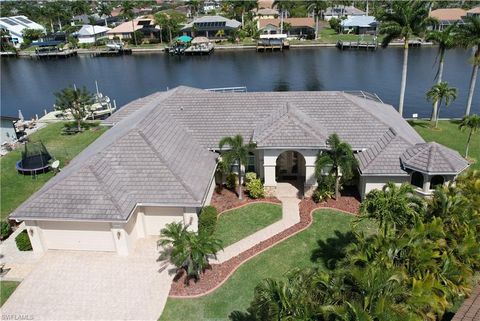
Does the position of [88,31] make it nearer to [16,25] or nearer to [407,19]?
[16,25]

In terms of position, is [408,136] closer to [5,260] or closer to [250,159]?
[250,159]

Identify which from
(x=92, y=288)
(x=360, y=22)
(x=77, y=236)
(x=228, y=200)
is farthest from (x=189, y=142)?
(x=360, y=22)

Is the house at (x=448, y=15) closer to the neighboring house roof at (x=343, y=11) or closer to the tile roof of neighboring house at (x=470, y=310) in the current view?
the neighboring house roof at (x=343, y=11)

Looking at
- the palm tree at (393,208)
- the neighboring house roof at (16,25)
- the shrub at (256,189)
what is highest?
the neighboring house roof at (16,25)

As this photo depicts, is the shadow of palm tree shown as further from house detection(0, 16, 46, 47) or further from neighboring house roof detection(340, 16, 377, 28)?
house detection(0, 16, 46, 47)

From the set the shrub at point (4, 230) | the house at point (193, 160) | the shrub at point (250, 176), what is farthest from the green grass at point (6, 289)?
the shrub at point (250, 176)

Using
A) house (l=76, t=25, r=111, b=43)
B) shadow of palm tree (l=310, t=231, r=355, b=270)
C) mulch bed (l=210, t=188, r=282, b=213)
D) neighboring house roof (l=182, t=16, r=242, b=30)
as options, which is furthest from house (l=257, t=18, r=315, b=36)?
shadow of palm tree (l=310, t=231, r=355, b=270)

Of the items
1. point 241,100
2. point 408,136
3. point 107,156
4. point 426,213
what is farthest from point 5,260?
point 408,136

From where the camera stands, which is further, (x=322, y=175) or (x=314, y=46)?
(x=314, y=46)
